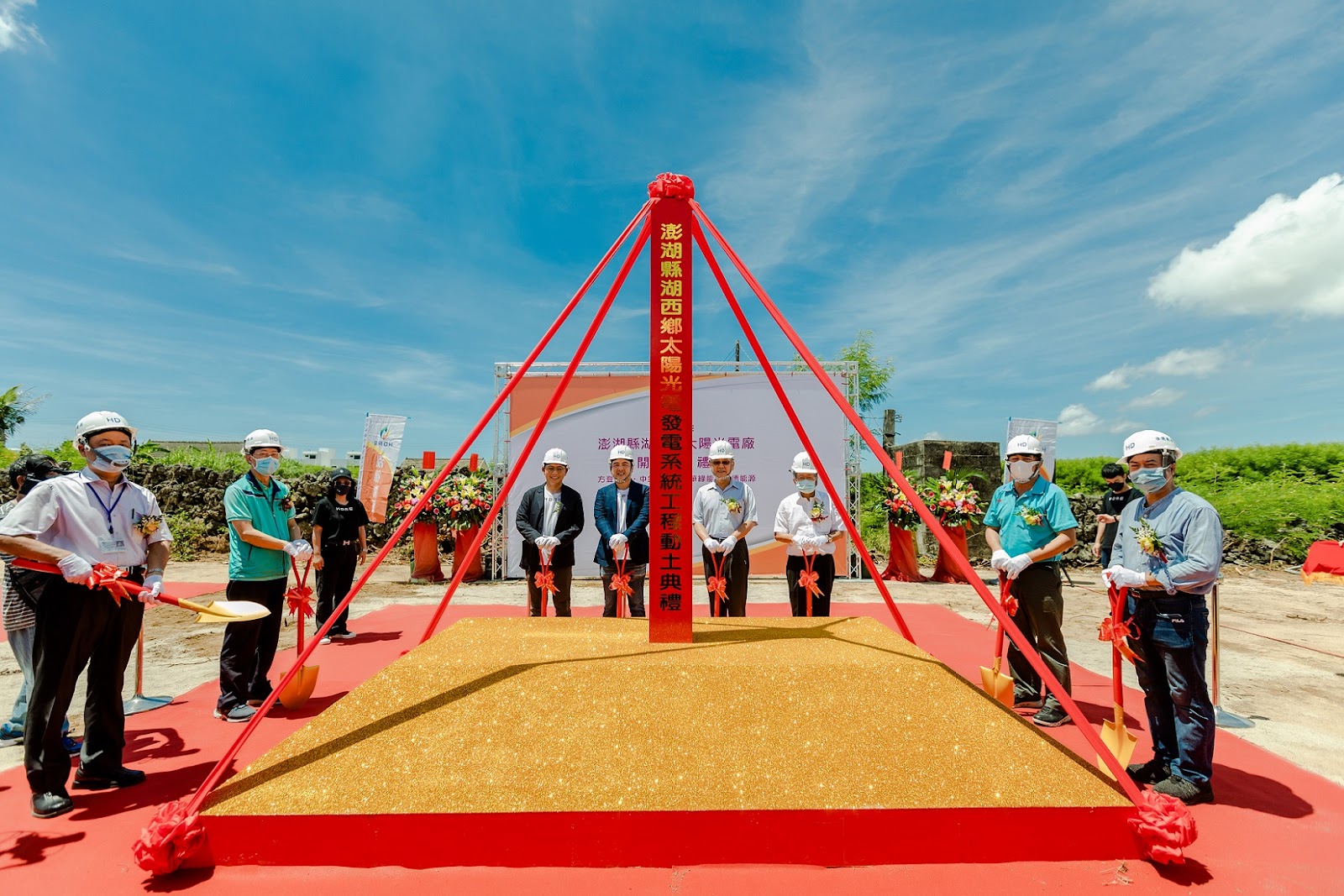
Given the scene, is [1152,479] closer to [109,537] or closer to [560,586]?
[560,586]

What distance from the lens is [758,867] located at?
2.27 meters

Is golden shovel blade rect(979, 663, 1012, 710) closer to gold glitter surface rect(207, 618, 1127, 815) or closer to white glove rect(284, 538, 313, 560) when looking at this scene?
gold glitter surface rect(207, 618, 1127, 815)

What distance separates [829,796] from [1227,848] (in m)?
1.57

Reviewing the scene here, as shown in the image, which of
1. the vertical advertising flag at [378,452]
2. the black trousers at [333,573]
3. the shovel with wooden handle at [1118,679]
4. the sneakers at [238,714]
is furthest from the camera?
the vertical advertising flag at [378,452]

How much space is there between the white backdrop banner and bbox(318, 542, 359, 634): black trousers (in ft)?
11.3

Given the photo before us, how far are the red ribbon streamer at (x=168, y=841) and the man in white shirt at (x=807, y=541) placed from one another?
3631 mm

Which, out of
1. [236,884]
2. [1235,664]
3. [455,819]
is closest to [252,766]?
[236,884]

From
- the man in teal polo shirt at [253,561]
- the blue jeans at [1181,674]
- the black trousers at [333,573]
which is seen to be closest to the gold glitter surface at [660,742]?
the blue jeans at [1181,674]

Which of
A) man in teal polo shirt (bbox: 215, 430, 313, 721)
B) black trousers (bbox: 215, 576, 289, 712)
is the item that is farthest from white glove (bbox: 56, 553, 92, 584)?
black trousers (bbox: 215, 576, 289, 712)

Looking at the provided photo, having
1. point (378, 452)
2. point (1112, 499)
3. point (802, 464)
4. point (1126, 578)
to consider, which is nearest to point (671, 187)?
point (802, 464)

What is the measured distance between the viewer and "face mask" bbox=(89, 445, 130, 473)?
9.82ft

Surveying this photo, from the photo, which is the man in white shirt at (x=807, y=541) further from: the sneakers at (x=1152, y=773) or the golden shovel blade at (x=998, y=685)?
the sneakers at (x=1152, y=773)

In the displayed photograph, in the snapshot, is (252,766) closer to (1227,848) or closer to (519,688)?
(519,688)

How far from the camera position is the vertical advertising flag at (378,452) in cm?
924
